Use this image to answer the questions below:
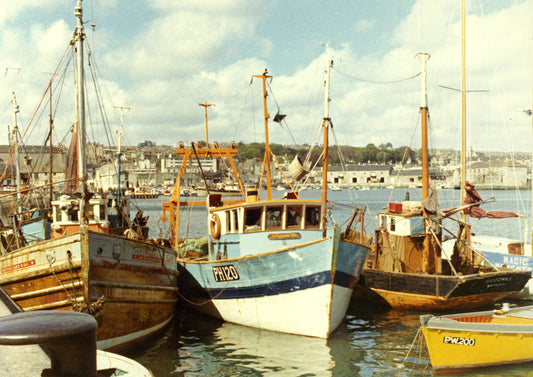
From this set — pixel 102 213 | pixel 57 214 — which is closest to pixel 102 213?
pixel 102 213

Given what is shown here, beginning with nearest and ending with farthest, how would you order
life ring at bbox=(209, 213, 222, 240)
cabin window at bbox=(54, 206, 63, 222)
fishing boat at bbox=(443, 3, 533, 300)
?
cabin window at bbox=(54, 206, 63, 222) → life ring at bbox=(209, 213, 222, 240) → fishing boat at bbox=(443, 3, 533, 300)

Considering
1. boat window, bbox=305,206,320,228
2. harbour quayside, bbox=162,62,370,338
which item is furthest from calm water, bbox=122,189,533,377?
boat window, bbox=305,206,320,228

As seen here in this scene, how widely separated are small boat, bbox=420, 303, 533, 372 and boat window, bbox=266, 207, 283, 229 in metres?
5.67

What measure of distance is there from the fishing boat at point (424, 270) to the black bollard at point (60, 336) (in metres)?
15.5

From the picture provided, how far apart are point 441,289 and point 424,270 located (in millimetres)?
1690

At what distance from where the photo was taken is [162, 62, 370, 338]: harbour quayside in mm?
14000

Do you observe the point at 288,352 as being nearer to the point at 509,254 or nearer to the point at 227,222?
the point at 227,222

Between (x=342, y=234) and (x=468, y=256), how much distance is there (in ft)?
30.1

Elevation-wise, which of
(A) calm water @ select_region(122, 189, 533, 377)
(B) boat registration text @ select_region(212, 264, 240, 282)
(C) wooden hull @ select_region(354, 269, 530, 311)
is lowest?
(A) calm water @ select_region(122, 189, 533, 377)

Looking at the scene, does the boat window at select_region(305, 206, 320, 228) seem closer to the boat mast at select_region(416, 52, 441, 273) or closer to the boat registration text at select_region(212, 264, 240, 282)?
the boat registration text at select_region(212, 264, 240, 282)

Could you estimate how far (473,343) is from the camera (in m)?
11.8

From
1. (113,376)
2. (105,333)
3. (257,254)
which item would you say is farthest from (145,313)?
(113,376)

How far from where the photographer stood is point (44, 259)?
41.0 ft

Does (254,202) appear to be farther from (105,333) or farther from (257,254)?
(105,333)
